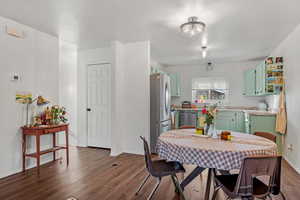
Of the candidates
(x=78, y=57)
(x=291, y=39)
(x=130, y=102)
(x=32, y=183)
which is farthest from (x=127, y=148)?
(x=291, y=39)

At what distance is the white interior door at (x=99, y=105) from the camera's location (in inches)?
175

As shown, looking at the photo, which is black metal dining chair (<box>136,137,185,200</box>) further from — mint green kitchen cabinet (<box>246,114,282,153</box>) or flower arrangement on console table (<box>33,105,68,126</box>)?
mint green kitchen cabinet (<box>246,114,282,153</box>)

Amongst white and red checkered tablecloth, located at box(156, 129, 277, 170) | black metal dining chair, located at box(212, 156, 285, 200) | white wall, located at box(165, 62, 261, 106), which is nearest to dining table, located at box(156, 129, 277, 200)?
white and red checkered tablecloth, located at box(156, 129, 277, 170)

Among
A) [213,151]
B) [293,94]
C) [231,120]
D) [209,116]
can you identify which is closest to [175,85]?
[231,120]

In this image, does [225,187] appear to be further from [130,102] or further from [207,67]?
[207,67]

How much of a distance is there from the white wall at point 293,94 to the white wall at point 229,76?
235cm

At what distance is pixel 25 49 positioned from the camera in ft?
10.3

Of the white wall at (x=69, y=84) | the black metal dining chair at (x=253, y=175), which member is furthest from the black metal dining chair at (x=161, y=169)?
the white wall at (x=69, y=84)

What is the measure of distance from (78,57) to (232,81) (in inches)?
190

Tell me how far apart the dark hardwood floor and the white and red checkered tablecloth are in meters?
0.75

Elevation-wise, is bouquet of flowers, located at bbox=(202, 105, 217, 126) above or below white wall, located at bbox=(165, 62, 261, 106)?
below

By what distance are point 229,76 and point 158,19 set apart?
4.16 m

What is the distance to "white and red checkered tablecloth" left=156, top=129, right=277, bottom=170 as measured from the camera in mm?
1640

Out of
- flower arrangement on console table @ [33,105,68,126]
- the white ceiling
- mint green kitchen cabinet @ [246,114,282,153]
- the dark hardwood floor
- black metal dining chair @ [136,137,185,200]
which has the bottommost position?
the dark hardwood floor
